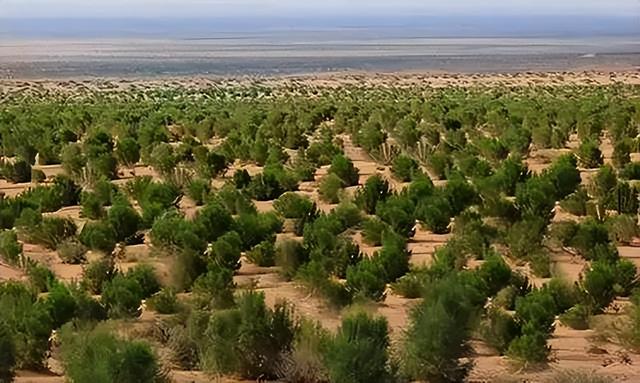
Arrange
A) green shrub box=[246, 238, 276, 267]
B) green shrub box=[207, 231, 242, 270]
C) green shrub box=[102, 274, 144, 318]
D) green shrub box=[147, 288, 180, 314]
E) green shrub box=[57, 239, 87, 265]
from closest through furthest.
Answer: green shrub box=[102, 274, 144, 318]
green shrub box=[147, 288, 180, 314]
green shrub box=[207, 231, 242, 270]
green shrub box=[246, 238, 276, 267]
green shrub box=[57, 239, 87, 265]

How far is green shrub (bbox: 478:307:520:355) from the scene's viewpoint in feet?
32.6

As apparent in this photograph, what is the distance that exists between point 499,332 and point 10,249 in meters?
6.95

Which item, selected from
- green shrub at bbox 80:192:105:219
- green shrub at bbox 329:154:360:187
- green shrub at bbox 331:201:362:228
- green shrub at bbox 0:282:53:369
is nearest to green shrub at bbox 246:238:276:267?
green shrub at bbox 331:201:362:228

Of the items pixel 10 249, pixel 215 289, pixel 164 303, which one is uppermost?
pixel 215 289

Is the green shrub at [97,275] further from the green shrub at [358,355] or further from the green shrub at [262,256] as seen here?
the green shrub at [358,355]

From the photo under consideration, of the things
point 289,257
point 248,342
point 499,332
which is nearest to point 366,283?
point 289,257

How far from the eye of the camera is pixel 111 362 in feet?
26.2

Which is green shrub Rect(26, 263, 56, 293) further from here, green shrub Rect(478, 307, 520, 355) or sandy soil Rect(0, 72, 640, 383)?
green shrub Rect(478, 307, 520, 355)

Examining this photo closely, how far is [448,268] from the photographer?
1205 centimetres

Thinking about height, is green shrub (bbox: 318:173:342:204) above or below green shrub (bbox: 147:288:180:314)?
below

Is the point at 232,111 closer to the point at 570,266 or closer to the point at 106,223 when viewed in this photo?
the point at 106,223

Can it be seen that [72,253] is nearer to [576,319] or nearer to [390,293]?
[390,293]

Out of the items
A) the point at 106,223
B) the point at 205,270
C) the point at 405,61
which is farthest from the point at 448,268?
the point at 405,61

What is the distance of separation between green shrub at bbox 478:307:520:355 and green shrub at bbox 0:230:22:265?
6.63 m
